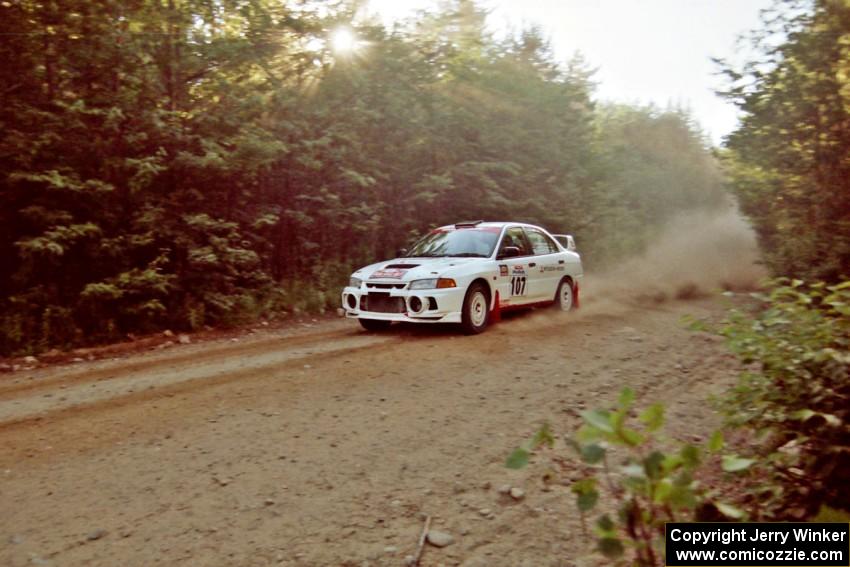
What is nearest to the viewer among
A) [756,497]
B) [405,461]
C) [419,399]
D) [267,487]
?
[756,497]

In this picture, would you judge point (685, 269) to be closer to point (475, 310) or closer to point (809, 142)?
point (809, 142)

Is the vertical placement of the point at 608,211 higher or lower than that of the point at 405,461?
higher

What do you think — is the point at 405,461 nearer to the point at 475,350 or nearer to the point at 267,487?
the point at 267,487

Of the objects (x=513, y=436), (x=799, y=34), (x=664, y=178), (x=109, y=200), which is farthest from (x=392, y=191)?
(x=664, y=178)

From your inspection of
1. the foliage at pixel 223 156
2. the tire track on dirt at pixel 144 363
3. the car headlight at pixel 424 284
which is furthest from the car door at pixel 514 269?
the foliage at pixel 223 156

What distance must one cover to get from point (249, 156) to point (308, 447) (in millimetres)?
7793

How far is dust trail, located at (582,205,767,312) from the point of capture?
17484mm

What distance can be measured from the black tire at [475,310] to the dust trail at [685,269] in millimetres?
4020

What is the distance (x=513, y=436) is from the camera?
207 inches

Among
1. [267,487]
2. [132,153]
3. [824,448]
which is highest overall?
[132,153]

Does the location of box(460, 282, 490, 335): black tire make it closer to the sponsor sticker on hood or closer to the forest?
the sponsor sticker on hood

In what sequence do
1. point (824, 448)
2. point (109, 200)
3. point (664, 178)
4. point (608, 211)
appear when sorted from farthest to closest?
point (664, 178) → point (608, 211) → point (109, 200) → point (824, 448)

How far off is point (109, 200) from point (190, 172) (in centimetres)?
145

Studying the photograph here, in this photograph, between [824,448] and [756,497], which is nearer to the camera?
[824,448]
